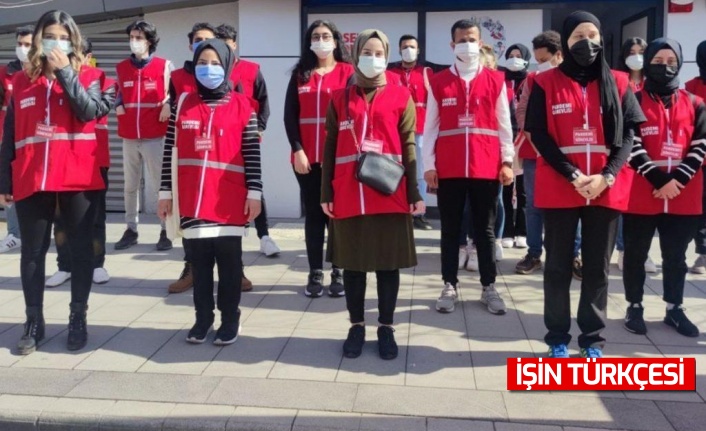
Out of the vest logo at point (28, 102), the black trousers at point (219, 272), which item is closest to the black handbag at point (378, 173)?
the black trousers at point (219, 272)

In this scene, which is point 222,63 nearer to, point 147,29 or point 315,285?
point 315,285

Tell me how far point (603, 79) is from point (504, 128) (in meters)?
1.22

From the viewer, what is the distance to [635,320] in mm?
4797

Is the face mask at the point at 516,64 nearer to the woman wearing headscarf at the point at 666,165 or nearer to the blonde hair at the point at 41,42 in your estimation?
the woman wearing headscarf at the point at 666,165

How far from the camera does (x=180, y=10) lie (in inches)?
371

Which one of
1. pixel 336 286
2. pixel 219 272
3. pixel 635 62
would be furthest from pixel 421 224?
pixel 219 272

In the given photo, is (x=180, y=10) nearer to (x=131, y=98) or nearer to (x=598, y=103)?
(x=131, y=98)

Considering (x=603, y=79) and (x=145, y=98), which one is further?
(x=145, y=98)

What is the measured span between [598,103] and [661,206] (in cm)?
119

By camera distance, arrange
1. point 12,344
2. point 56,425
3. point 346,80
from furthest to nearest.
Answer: point 346,80
point 12,344
point 56,425

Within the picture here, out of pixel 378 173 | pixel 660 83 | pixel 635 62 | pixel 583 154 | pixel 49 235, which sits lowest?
pixel 49 235

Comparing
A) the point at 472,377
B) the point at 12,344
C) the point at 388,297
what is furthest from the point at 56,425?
the point at 472,377

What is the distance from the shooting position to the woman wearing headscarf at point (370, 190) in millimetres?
4191

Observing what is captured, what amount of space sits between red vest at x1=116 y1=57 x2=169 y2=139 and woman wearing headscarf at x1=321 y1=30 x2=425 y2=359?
334 centimetres
